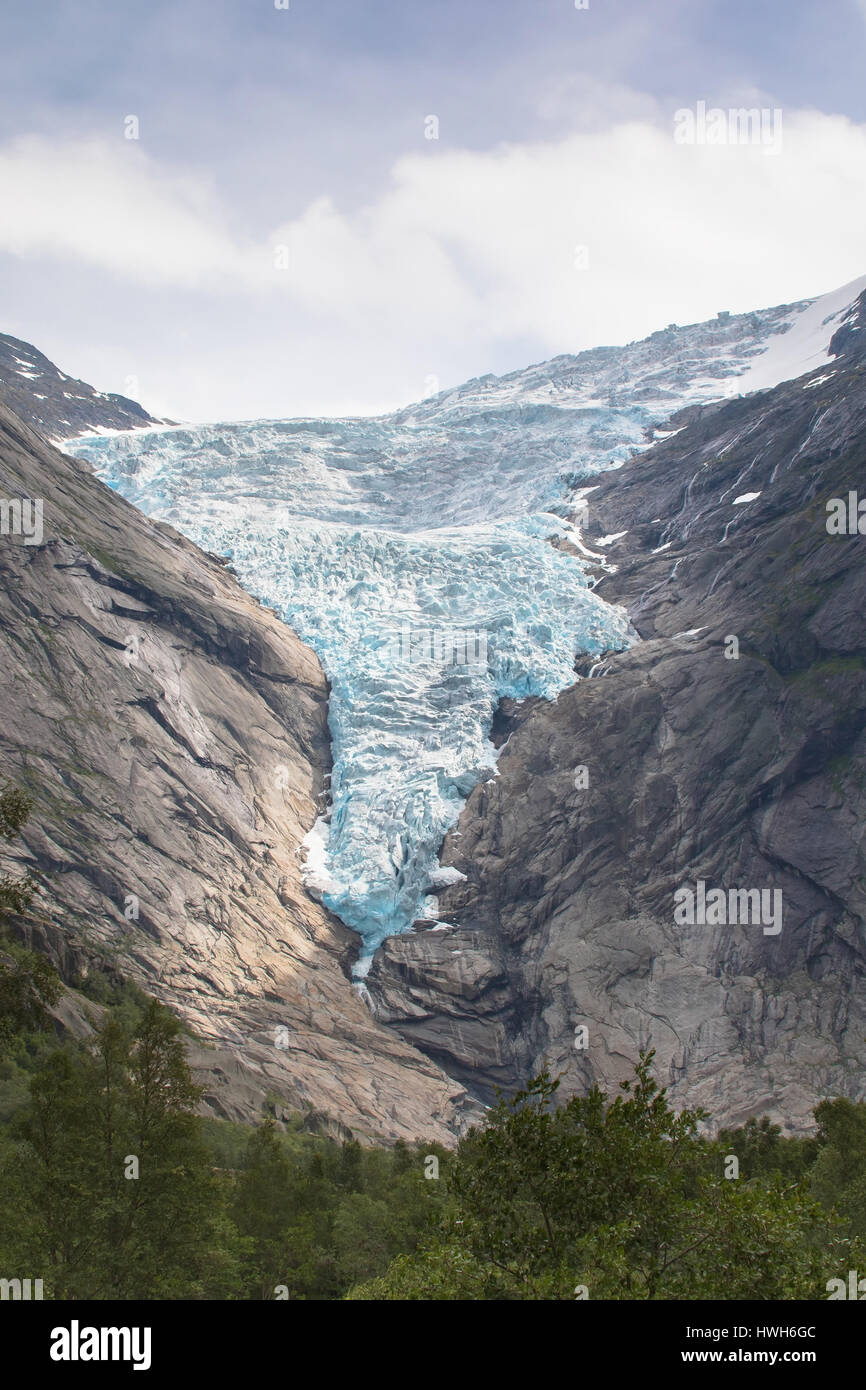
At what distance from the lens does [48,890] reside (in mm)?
62625

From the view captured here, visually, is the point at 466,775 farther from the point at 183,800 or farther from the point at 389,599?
the point at 389,599

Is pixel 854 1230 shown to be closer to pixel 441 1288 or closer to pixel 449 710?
pixel 441 1288

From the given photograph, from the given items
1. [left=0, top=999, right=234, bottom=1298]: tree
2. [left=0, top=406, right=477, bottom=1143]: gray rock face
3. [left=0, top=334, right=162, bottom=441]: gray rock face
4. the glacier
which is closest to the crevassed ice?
the glacier

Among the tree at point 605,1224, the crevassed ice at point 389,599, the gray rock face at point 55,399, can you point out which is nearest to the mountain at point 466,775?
the crevassed ice at point 389,599

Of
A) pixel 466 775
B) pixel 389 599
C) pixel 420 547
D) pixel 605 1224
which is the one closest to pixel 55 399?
pixel 420 547

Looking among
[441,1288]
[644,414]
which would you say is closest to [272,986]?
[441,1288]

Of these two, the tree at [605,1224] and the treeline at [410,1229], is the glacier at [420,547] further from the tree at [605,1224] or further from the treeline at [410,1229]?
the tree at [605,1224]

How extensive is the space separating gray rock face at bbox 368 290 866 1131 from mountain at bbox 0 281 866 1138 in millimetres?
236

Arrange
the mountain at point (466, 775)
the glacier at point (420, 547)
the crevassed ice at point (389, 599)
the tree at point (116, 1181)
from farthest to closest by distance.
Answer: the glacier at point (420, 547) < the crevassed ice at point (389, 599) < the mountain at point (466, 775) < the tree at point (116, 1181)

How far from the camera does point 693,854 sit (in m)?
74.6

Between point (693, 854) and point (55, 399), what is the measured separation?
132 m

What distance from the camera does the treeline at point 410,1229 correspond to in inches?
689

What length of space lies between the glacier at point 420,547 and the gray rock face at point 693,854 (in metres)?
4.10

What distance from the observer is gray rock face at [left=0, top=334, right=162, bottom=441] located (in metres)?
148
